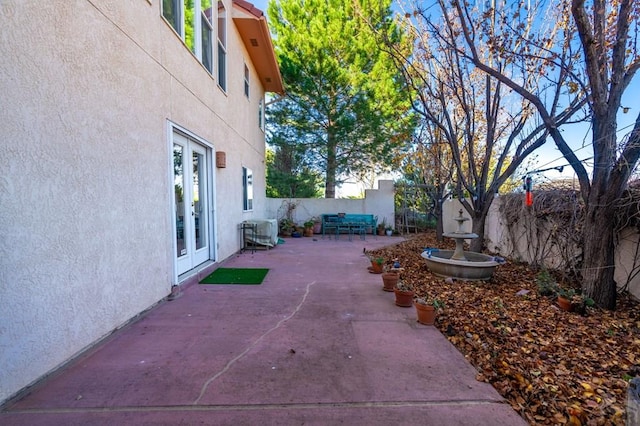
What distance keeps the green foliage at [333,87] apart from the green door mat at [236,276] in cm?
828

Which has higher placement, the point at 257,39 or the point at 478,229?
the point at 257,39

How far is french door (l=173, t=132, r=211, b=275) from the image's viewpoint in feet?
14.3

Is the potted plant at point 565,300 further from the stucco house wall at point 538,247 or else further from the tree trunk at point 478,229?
the tree trunk at point 478,229

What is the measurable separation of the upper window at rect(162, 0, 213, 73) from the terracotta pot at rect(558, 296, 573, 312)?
19.2 ft

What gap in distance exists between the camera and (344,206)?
11766 millimetres

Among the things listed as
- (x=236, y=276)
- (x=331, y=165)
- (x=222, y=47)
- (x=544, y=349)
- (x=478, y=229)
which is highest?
(x=222, y=47)

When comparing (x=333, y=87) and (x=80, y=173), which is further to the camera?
(x=333, y=87)

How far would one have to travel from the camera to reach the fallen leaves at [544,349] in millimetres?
1873

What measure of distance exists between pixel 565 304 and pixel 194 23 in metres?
6.33

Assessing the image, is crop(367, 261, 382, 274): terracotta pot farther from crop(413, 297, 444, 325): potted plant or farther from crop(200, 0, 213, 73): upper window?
crop(200, 0, 213, 73): upper window

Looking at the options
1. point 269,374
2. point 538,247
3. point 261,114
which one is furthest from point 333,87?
point 269,374

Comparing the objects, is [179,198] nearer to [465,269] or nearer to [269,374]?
[269,374]

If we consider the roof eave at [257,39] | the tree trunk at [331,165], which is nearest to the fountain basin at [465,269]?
the roof eave at [257,39]

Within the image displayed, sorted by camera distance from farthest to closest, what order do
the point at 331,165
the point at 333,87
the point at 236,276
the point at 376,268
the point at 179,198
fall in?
the point at 331,165 → the point at 333,87 → the point at 376,268 → the point at 236,276 → the point at 179,198
